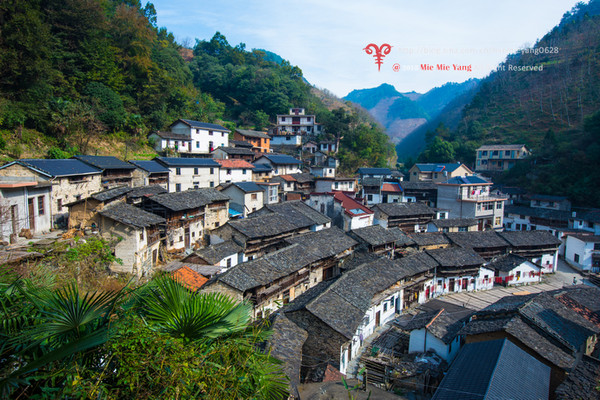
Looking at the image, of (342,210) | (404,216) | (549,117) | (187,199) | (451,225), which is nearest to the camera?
(187,199)

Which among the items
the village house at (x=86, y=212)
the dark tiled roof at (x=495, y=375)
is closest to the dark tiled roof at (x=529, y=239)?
the dark tiled roof at (x=495, y=375)

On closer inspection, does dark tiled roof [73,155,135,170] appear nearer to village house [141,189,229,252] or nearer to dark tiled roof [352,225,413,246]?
village house [141,189,229,252]

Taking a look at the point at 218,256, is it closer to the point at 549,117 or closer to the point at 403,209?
the point at 403,209

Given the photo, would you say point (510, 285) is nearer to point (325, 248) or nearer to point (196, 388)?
point (325, 248)

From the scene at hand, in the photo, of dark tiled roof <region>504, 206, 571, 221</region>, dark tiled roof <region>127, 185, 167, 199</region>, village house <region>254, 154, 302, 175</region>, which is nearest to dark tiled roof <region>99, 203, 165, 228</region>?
dark tiled roof <region>127, 185, 167, 199</region>

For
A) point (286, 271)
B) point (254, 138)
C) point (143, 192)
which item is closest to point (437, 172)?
point (254, 138)

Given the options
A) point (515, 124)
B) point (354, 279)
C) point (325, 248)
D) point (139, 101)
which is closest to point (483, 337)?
point (354, 279)

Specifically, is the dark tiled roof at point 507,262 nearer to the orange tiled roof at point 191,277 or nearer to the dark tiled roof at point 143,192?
the orange tiled roof at point 191,277
